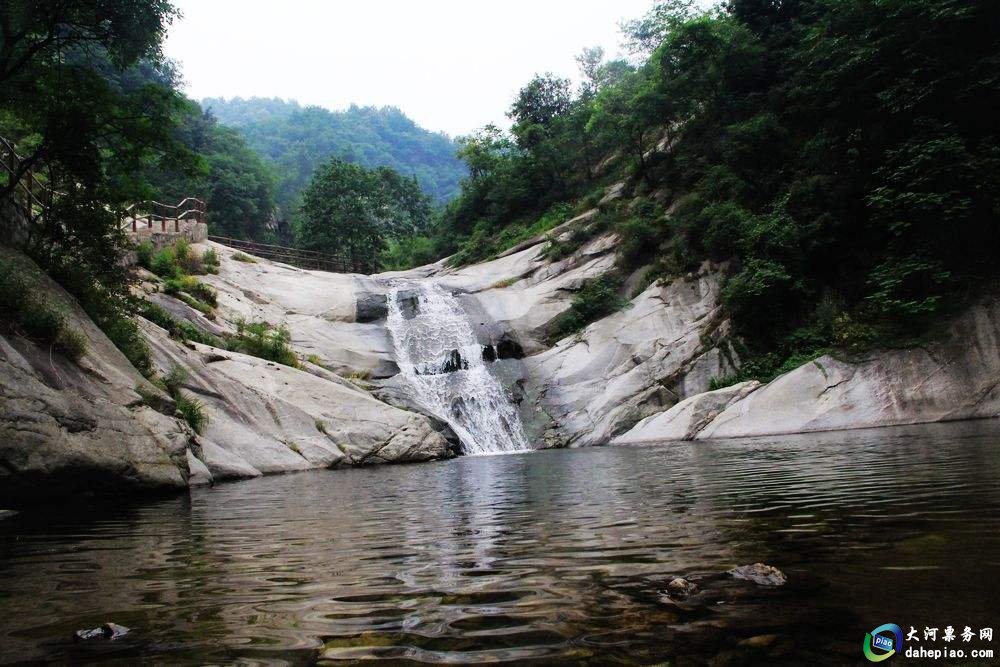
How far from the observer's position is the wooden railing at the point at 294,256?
40125mm

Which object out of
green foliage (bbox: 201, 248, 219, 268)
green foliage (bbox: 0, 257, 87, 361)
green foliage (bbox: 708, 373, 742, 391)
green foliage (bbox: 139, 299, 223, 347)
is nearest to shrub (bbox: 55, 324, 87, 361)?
green foliage (bbox: 0, 257, 87, 361)

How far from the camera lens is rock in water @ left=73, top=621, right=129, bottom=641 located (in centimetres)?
223

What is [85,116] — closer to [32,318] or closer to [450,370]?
[32,318]

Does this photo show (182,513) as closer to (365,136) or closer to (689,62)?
(689,62)

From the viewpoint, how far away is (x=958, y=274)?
15.4 meters

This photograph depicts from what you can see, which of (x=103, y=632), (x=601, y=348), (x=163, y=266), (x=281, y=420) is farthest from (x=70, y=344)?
(x=601, y=348)

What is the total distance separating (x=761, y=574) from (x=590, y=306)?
22.1m

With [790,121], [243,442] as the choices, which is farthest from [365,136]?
[243,442]

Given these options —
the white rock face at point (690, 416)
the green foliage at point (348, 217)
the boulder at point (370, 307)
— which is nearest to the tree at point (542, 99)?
the green foliage at point (348, 217)

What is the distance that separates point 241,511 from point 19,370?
3.85m

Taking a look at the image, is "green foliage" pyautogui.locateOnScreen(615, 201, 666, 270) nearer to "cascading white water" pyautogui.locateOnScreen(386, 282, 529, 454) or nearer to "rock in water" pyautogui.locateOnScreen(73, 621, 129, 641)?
"cascading white water" pyautogui.locateOnScreen(386, 282, 529, 454)

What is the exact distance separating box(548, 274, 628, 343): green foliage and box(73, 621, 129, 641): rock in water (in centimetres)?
2257

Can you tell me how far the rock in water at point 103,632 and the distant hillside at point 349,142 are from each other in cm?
9136

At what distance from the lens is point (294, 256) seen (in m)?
42.8
